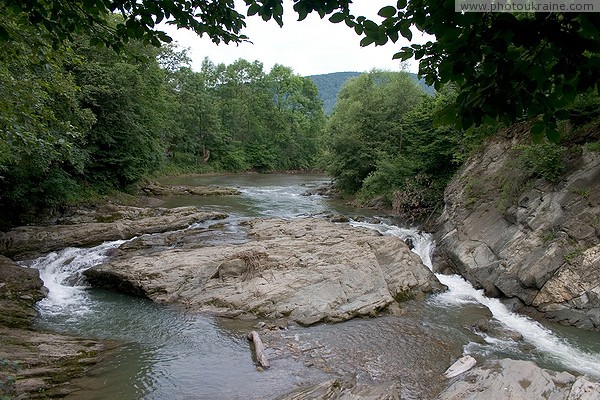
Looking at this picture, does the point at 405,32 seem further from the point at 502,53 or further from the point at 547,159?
the point at 547,159

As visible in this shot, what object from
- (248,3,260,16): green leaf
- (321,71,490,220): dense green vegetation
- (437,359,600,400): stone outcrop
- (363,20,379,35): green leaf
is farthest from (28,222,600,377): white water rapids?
(248,3,260,16): green leaf

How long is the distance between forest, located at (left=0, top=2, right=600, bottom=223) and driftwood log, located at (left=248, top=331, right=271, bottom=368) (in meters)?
4.81

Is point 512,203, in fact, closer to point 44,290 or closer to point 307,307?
point 307,307

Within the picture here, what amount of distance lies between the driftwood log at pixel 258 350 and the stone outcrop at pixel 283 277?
3.72ft

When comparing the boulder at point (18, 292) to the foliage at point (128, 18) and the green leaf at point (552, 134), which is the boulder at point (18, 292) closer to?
the foliage at point (128, 18)

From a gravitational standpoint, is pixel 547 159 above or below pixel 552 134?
below

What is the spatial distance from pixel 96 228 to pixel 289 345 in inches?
363

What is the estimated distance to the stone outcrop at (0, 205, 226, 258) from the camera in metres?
11.8

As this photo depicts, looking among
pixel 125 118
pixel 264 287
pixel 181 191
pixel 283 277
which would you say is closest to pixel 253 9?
pixel 264 287

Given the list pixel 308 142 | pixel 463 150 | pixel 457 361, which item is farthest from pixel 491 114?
pixel 308 142

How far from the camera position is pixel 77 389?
19.2 feet

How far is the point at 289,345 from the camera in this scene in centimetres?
754

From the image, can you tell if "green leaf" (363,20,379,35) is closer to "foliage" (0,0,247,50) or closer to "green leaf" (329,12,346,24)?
"green leaf" (329,12,346,24)

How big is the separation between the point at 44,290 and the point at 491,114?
450 inches
